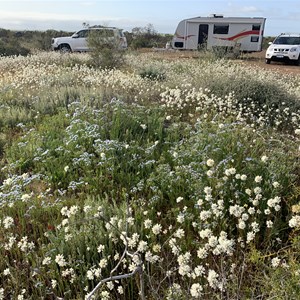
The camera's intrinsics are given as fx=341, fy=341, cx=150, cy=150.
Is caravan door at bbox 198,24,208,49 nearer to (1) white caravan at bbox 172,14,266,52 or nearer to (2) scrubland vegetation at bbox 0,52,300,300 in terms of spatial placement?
(1) white caravan at bbox 172,14,266,52

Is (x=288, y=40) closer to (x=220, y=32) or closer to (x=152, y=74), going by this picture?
(x=220, y=32)

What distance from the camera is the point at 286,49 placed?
22.3m

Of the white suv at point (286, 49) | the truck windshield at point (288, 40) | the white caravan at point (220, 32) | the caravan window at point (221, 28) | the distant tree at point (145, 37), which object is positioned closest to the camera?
the white suv at point (286, 49)

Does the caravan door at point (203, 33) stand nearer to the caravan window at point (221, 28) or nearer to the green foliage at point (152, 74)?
the caravan window at point (221, 28)

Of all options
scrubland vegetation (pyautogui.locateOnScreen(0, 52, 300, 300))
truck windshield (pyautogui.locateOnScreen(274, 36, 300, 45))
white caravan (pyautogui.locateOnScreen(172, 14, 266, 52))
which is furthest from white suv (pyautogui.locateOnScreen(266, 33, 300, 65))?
scrubland vegetation (pyautogui.locateOnScreen(0, 52, 300, 300))

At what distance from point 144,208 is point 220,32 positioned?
93.0 feet

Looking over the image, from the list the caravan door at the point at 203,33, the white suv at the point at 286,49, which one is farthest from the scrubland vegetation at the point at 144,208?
the caravan door at the point at 203,33

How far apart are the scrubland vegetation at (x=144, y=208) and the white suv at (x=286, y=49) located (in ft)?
56.9

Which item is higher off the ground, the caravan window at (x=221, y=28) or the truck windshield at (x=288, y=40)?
the caravan window at (x=221, y=28)

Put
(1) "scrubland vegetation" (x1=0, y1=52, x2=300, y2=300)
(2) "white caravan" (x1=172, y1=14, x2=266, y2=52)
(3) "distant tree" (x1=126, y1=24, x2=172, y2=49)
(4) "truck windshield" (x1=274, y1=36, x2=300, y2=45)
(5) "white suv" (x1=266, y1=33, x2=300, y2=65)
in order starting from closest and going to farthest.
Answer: (1) "scrubland vegetation" (x1=0, y1=52, x2=300, y2=300) < (5) "white suv" (x1=266, y1=33, x2=300, y2=65) < (4) "truck windshield" (x1=274, y1=36, x2=300, y2=45) < (2) "white caravan" (x1=172, y1=14, x2=266, y2=52) < (3) "distant tree" (x1=126, y1=24, x2=172, y2=49)

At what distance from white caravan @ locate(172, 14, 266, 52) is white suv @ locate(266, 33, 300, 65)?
4.74 meters

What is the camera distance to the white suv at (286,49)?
22.2 m

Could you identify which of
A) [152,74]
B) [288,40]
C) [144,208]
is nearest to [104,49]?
[152,74]

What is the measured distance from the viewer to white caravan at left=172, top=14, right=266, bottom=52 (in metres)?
28.1
